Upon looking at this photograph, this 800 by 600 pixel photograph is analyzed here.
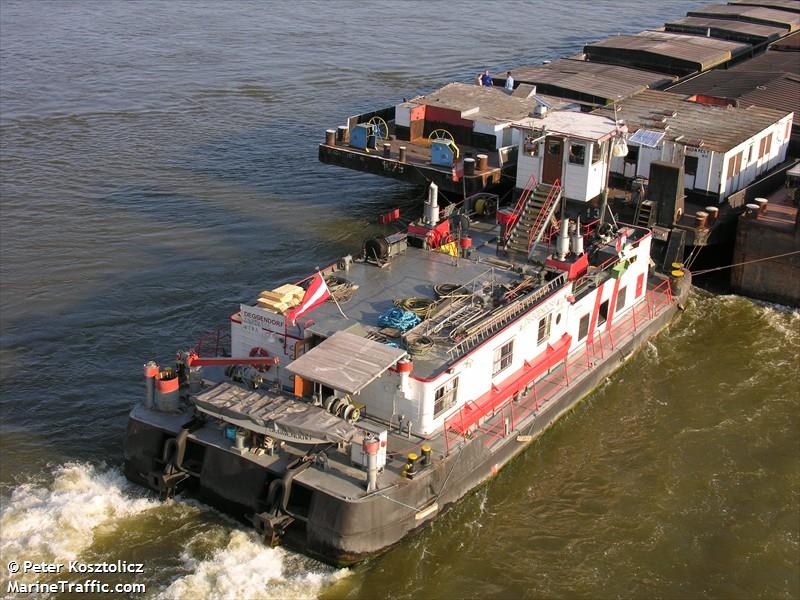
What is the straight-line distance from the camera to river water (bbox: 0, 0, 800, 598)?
21.7m

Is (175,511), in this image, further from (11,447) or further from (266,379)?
(11,447)

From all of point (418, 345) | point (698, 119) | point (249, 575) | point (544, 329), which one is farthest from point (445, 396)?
point (698, 119)

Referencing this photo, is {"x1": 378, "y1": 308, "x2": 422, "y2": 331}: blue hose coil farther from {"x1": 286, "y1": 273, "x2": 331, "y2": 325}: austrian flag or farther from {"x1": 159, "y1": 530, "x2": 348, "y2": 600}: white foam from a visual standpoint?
{"x1": 159, "y1": 530, "x2": 348, "y2": 600}: white foam

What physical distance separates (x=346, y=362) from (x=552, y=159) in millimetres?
12809

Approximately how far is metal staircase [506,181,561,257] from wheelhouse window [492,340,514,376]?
470cm

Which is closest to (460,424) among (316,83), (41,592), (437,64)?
(41,592)

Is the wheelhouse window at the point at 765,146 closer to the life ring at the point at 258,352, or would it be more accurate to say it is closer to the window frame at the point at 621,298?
the window frame at the point at 621,298

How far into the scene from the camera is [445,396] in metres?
22.8

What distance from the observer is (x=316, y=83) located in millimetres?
56812

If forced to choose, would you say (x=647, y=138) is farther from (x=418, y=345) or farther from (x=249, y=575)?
(x=249, y=575)

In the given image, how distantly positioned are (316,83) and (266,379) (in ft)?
117

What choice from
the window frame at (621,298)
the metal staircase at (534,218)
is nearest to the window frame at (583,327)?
the window frame at (621,298)

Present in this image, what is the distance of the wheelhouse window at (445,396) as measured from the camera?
74.1ft

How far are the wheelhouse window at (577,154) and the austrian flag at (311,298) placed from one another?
Answer: 33.8 ft
